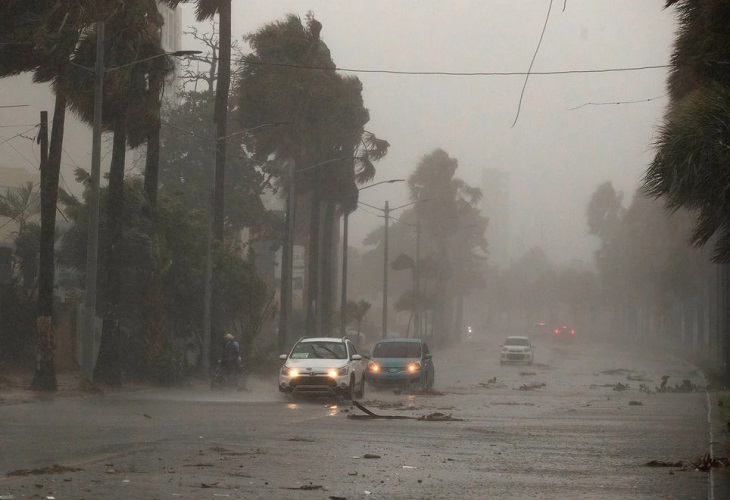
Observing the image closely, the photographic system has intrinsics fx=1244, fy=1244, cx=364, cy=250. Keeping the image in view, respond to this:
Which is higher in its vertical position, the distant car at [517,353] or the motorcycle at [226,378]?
the distant car at [517,353]

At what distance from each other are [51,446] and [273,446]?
2.88 m

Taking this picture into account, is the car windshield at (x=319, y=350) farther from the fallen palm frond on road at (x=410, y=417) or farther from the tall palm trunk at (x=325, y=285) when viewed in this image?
the tall palm trunk at (x=325, y=285)

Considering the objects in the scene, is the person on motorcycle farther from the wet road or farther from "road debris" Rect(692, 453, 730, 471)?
"road debris" Rect(692, 453, 730, 471)

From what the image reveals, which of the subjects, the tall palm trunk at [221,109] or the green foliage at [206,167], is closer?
the tall palm trunk at [221,109]

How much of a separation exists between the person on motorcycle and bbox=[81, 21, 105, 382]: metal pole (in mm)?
4358

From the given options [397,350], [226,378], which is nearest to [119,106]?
[226,378]

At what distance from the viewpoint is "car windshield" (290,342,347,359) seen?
30.7 meters

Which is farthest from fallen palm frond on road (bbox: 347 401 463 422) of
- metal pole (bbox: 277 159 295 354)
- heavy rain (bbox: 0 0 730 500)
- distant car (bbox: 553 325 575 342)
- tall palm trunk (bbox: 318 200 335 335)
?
distant car (bbox: 553 325 575 342)

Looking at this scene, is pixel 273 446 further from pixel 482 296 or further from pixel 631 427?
pixel 482 296

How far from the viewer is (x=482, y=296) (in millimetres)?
197750

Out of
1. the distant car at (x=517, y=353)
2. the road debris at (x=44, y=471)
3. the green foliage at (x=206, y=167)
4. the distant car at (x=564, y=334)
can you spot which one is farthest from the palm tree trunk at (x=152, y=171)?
the distant car at (x=564, y=334)

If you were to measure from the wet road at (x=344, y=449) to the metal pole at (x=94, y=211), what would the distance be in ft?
5.97

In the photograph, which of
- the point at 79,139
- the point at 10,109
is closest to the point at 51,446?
the point at 10,109

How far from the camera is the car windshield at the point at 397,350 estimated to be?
37.4m
